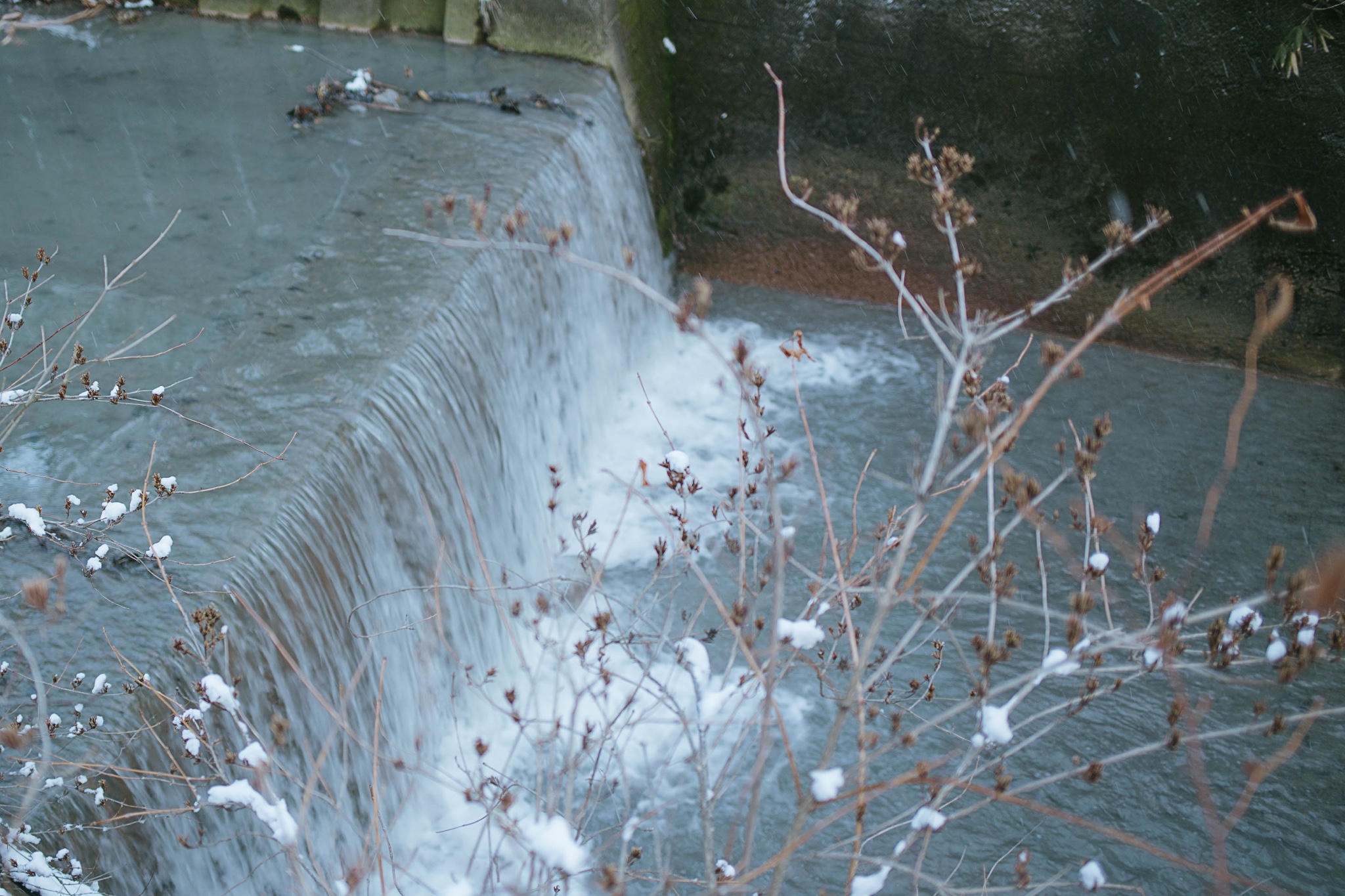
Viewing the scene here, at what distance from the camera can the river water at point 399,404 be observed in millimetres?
2756

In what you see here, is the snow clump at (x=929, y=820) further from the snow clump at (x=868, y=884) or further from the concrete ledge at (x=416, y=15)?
the concrete ledge at (x=416, y=15)

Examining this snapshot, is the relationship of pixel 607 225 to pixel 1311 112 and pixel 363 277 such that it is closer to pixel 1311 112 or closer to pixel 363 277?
pixel 363 277

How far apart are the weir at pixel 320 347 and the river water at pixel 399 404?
1 centimetres

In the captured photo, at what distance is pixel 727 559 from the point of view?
14.2 ft

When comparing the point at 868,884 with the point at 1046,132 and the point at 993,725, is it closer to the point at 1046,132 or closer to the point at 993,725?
the point at 993,725

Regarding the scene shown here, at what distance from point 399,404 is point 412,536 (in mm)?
445

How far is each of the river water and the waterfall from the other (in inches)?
0.5

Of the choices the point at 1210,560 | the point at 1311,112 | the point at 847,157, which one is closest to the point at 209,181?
the point at 847,157

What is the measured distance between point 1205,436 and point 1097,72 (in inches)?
89.6

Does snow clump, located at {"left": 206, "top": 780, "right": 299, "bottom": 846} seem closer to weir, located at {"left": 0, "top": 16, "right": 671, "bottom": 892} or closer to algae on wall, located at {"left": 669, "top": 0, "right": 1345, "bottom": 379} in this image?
weir, located at {"left": 0, "top": 16, "right": 671, "bottom": 892}

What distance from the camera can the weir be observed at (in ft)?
8.74

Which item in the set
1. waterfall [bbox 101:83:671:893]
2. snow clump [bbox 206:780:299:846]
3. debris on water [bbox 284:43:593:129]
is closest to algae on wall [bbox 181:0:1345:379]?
debris on water [bbox 284:43:593:129]

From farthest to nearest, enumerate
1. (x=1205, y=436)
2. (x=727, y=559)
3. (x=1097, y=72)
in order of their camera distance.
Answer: (x=1097, y=72) → (x=1205, y=436) → (x=727, y=559)

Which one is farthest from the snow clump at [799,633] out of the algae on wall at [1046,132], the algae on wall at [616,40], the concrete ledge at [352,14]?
the concrete ledge at [352,14]
